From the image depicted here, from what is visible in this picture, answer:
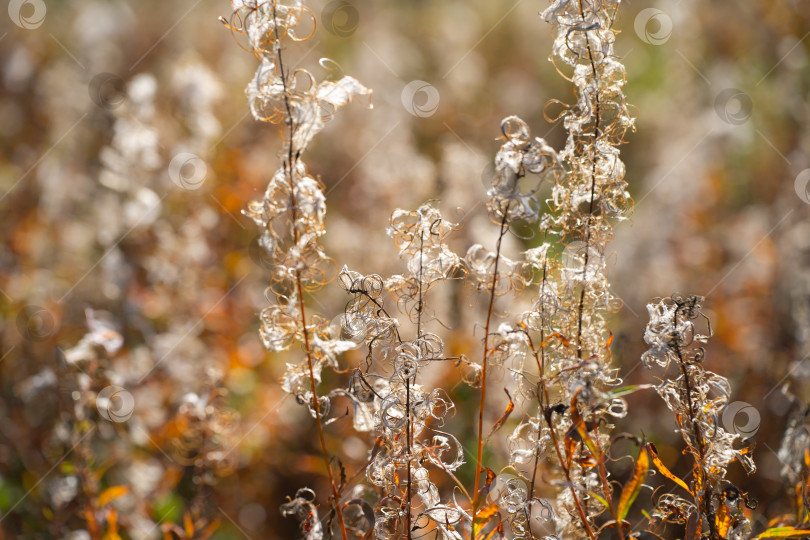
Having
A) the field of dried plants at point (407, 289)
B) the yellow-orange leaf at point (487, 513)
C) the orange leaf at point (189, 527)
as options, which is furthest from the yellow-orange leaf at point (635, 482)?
the orange leaf at point (189, 527)

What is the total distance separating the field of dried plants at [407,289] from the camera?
30.9 inches

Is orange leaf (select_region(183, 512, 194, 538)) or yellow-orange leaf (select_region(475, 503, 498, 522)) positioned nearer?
yellow-orange leaf (select_region(475, 503, 498, 522))

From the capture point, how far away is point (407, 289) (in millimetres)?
912

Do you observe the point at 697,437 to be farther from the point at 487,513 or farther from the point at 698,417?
the point at 487,513

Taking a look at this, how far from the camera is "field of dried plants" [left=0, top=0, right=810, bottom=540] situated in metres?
0.79

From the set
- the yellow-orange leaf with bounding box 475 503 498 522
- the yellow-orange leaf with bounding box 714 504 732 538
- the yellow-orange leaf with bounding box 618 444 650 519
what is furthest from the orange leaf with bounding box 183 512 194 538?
the yellow-orange leaf with bounding box 714 504 732 538

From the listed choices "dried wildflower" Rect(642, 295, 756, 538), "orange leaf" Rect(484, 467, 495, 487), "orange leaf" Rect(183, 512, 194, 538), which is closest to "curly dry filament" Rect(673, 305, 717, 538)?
"dried wildflower" Rect(642, 295, 756, 538)

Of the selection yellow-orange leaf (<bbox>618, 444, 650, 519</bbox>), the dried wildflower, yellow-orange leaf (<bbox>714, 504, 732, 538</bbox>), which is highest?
the dried wildflower

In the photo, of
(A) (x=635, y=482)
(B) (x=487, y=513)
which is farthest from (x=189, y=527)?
(A) (x=635, y=482)

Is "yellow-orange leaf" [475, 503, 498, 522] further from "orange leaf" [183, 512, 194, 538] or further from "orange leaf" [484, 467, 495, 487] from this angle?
"orange leaf" [183, 512, 194, 538]

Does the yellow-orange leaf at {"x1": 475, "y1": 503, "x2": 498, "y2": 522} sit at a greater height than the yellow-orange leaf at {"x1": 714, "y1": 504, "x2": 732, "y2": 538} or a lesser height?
lesser

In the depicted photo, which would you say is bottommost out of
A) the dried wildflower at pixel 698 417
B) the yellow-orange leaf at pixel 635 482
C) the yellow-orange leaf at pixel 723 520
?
the yellow-orange leaf at pixel 635 482

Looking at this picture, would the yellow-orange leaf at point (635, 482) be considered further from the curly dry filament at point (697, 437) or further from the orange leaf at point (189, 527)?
the orange leaf at point (189, 527)

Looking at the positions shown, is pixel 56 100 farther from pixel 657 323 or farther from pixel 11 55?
pixel 657 323
